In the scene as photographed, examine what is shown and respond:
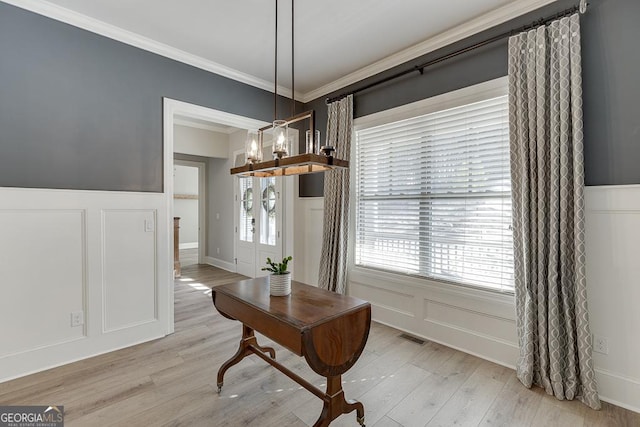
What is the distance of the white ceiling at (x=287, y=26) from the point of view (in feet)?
7.56

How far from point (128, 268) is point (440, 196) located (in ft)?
9.85

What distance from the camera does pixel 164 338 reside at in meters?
2.88

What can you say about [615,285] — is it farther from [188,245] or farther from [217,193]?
[188,245]

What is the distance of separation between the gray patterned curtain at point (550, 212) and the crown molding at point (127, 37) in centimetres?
280

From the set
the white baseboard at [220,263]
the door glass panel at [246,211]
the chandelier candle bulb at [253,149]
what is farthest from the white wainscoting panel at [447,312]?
the white baseboard at [220,263]

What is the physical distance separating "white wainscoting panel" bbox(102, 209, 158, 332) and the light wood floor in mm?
308

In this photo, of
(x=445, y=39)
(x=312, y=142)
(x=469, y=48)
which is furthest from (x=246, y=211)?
(x=469, y=48)

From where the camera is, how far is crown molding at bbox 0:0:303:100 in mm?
2295

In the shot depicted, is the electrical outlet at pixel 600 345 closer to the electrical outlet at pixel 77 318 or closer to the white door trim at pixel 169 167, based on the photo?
the white door trim at pixel 169 167

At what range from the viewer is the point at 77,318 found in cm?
246

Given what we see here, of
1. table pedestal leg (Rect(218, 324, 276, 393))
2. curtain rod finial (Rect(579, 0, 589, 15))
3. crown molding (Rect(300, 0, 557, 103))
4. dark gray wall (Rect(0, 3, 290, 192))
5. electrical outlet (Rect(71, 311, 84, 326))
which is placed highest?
crown molding (Rect(300, 0, 557, 103))

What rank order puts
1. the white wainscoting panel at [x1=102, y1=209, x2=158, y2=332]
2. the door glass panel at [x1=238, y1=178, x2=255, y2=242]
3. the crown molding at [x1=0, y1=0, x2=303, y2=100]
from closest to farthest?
the crown molding at [x1=0, y1=0, x2=303, y2=100], the white wainscoting panel at [x1=102, y1=209, x2=158, y2=332], the door glass panel at [x1=238, y1=178, x2=255, y2=242]

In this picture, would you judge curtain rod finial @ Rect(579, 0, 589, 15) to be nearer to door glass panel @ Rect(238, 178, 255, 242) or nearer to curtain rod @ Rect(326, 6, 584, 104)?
curtain rod @ Rect(326, 6, 584, 104)

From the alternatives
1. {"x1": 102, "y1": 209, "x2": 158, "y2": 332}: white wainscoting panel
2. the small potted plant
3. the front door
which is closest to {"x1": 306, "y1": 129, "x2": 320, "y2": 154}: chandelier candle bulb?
the small potted plant
